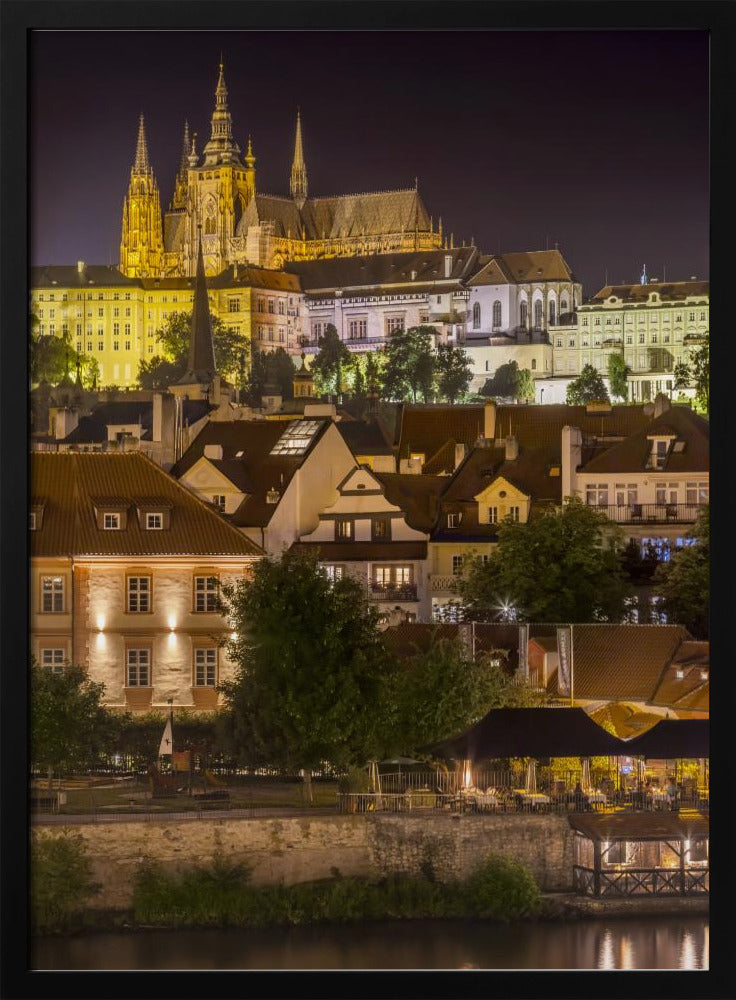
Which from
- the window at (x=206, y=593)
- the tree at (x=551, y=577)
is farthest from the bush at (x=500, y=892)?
the tree at (x=551, y=577)

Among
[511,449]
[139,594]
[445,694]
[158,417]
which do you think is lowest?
[445,694]

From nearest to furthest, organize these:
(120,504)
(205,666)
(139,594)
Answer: (205,666), (139,594), (120,504)

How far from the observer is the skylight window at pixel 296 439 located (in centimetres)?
1801

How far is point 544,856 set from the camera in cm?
1157

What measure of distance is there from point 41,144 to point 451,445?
1287 cm

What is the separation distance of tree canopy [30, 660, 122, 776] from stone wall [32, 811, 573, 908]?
1.99ft

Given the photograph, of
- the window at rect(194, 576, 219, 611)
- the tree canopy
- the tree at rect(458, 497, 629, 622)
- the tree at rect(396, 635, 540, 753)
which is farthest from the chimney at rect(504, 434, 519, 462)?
the tree canopy

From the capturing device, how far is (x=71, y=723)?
36.9ft

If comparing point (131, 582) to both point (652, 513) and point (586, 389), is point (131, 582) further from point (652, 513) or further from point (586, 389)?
point (586, 389)

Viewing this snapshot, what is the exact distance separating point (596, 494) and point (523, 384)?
5.30 metres

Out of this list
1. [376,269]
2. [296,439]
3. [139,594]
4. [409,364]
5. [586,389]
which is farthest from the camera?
[586,389]

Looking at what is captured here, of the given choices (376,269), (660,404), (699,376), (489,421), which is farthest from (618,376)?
(376,269)

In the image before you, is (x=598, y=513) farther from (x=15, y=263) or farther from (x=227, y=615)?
(x=15, y=263)

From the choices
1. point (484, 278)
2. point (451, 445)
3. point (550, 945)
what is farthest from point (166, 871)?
point (451, 445)
